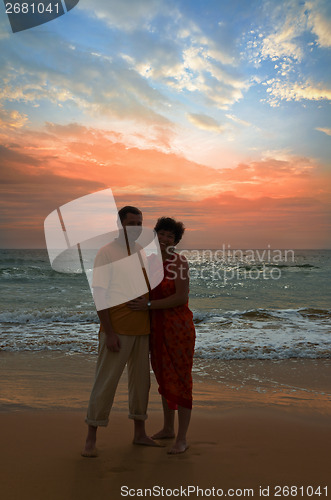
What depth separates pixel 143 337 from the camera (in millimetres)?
2934

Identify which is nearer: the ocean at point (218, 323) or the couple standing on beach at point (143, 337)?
the couple standing on beach at point (143, 337)

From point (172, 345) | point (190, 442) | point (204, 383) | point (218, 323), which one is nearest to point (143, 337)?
point (172, 345)

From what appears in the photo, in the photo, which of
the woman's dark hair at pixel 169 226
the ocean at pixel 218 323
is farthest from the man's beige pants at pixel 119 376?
the ocean at pixel 218 323

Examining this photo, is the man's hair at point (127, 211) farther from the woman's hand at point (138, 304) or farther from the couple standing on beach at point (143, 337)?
the woman's hand at point (138, 304)

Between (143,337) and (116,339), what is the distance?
0.83 feet

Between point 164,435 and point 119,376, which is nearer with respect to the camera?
point 119,376

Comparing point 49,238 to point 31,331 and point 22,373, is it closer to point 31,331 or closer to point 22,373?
point 22,373

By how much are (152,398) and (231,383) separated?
1.28m

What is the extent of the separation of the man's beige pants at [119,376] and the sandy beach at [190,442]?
0.31 meters

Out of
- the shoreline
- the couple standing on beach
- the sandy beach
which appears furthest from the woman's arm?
the shoreline

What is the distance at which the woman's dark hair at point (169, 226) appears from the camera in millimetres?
3037

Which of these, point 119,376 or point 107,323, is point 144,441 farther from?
point 107,323

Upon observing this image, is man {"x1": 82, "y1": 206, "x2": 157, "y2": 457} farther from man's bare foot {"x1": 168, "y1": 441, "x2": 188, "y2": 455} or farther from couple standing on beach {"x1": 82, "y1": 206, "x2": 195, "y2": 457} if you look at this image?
man's bare foot {"x1": 168, "y1": 441, "x2": 188, "y2": 455}

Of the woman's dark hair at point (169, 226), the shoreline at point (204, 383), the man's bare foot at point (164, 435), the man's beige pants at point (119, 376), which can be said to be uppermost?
the woman's dark hair at point (169, 226)
